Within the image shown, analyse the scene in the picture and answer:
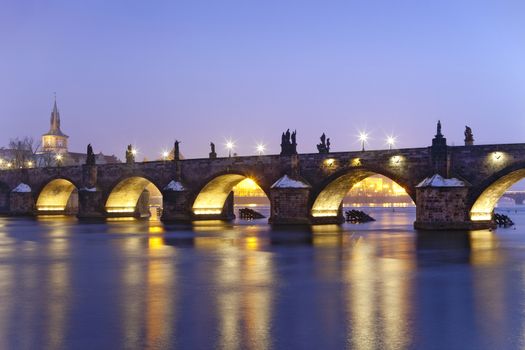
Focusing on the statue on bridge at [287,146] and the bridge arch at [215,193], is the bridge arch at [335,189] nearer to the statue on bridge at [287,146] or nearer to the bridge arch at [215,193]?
the statue on bridge at [287,146]

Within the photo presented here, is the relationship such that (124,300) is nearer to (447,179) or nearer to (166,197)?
(447,179)

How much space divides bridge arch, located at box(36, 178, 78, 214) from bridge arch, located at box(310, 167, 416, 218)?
1429 inches

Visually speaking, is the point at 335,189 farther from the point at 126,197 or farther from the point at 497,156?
the point at 126,197

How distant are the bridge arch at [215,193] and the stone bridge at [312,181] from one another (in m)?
0.10

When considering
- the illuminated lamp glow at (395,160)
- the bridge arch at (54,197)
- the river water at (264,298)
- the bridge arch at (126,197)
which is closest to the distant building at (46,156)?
the bridge arch at (54,197)

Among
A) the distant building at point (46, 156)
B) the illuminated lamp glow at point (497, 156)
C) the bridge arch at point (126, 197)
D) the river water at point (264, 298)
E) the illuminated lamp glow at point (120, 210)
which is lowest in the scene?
the river water at point (264, 298)

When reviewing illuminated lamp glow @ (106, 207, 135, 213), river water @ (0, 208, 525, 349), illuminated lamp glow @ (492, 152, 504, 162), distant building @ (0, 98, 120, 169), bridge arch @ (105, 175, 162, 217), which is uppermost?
distant building @ (0, 98, 120, 169)

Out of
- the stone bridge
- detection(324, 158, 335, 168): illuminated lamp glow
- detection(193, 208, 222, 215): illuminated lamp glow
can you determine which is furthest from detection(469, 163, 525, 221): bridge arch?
detection(193, 208, 222, 215): illuminated lamp glow

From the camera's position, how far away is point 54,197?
256 feet

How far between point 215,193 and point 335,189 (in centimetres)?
1389

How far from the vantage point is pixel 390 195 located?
18700 cm

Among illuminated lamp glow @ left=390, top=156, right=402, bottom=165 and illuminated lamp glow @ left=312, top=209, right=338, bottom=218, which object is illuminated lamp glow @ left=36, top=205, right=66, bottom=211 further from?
illuminated lamp glow @ left=390, top=156, right=402, bottom=165

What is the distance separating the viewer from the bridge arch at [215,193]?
5578 centimetres

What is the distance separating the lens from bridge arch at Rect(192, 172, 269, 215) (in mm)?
55781
